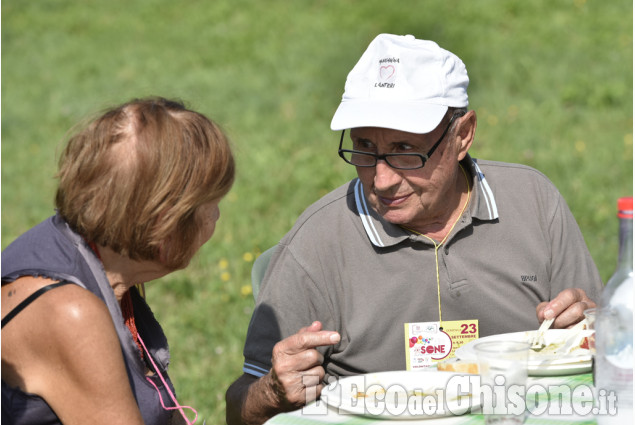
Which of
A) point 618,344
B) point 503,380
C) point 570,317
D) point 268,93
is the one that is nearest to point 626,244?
point 618,344

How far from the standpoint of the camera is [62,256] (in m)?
2.21

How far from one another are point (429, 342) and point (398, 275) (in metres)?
0.25

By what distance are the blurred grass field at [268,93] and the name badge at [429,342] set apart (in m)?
1.79

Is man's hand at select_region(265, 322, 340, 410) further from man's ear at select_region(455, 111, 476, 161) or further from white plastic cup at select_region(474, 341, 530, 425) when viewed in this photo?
man's ear at select_region(455, 111, 476, 161)

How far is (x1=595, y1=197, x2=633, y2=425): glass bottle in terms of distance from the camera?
5.79 feet

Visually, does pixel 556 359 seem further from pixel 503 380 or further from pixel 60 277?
pixel 60 277

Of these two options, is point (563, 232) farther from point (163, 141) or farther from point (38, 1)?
point (38, 1)

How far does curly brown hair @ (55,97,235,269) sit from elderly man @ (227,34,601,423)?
1.91 feet

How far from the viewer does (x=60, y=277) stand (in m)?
2.13

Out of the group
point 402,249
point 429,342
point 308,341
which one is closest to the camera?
point 308,341

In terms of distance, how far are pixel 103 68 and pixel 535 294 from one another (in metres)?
8.98

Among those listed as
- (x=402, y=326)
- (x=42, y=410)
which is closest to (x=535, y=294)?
(x=402, y=326)

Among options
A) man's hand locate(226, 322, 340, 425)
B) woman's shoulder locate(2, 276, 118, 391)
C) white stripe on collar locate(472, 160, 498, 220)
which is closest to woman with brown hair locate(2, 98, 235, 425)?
woman's shoulder locate(2, 276, 118, 391)

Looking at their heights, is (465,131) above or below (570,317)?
above
